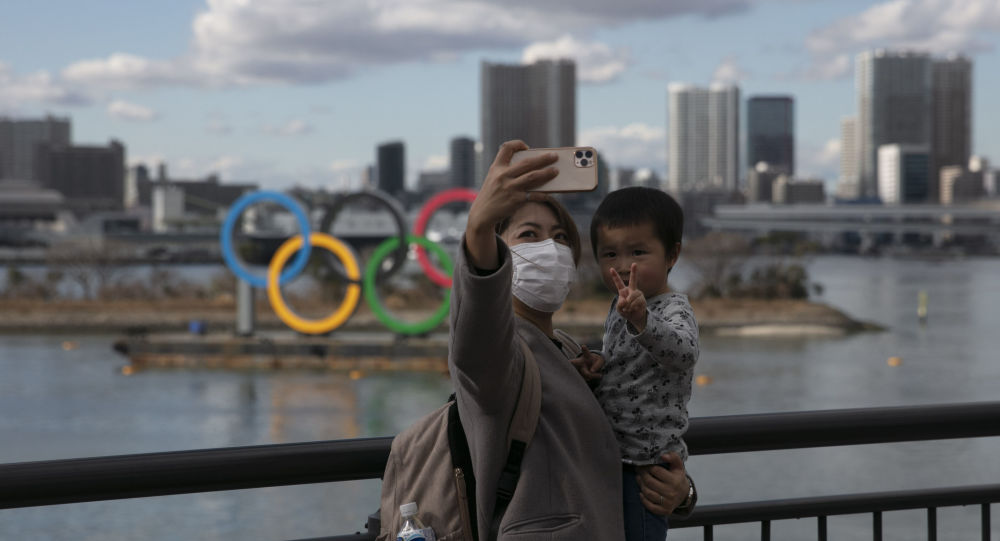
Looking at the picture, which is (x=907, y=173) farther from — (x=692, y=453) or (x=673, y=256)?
(x=673, y=256)

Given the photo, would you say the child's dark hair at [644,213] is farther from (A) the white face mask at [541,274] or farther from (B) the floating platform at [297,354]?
(B) the floating platform at [297,354]

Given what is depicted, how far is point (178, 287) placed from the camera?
214ft

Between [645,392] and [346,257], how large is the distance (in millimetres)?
33888

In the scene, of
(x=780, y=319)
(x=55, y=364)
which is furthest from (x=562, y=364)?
(x=780, y=319)

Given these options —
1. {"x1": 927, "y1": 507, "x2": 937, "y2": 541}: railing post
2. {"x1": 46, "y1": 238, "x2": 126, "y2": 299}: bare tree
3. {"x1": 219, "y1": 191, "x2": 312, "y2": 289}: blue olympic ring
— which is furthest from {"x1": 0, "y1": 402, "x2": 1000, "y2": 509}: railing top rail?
{"x1": 46, "y1": 238, "x2": 126, "y2": 299}: bare tree

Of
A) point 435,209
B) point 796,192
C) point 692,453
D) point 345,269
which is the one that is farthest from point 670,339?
point 796,192

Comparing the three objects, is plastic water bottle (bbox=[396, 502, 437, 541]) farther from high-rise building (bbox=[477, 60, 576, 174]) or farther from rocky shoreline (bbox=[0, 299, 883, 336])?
high-rise building (bbox=[477, 60, 576, 174])

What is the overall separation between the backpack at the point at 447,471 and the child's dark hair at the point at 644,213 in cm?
35

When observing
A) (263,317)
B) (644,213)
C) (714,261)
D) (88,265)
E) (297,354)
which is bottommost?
(263,317)

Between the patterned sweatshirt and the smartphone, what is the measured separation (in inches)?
11.9

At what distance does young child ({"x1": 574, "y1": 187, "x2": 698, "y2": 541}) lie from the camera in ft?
6.32

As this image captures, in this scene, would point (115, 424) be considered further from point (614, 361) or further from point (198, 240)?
point (198, 240)

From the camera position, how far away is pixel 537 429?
179cm

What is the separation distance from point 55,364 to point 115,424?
15.2 meters
